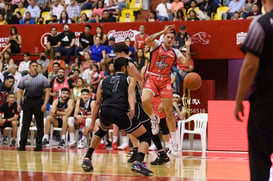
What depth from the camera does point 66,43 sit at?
20547 millimetres

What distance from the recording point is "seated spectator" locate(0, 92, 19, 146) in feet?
58.5

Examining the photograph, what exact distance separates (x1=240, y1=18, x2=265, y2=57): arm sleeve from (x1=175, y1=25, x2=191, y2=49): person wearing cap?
13526mm

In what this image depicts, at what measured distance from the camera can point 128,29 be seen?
2022cm

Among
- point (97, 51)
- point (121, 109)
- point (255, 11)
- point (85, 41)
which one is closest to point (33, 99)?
point (97, 51)

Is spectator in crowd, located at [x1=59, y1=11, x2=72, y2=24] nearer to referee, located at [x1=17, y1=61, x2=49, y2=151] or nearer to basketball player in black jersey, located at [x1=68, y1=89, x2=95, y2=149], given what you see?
basketball player in black jersey, located at [x1=68, y1=89, x2=95, y2=149]

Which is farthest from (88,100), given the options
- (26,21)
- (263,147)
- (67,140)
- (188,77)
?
(263,147)

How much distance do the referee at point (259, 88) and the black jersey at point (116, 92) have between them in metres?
4.81

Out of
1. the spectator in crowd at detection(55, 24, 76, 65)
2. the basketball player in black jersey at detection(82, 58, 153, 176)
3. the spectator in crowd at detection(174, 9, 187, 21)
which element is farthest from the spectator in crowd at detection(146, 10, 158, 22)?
the basketball player in black jersey at detection(82, 58, 153, 176)

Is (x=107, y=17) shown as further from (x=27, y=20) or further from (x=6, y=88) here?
(x=6, y=88)

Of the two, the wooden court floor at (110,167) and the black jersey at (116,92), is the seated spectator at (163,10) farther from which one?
the black jersey at (116,92)

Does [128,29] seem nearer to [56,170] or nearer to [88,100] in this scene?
[88,100]

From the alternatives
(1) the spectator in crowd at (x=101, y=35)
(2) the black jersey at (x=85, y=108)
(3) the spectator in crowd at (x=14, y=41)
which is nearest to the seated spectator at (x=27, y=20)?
(3) the spectator in crowd at (x=14, y=41)

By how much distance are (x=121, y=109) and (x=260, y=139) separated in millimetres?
4893

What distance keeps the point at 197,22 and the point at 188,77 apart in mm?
7080
